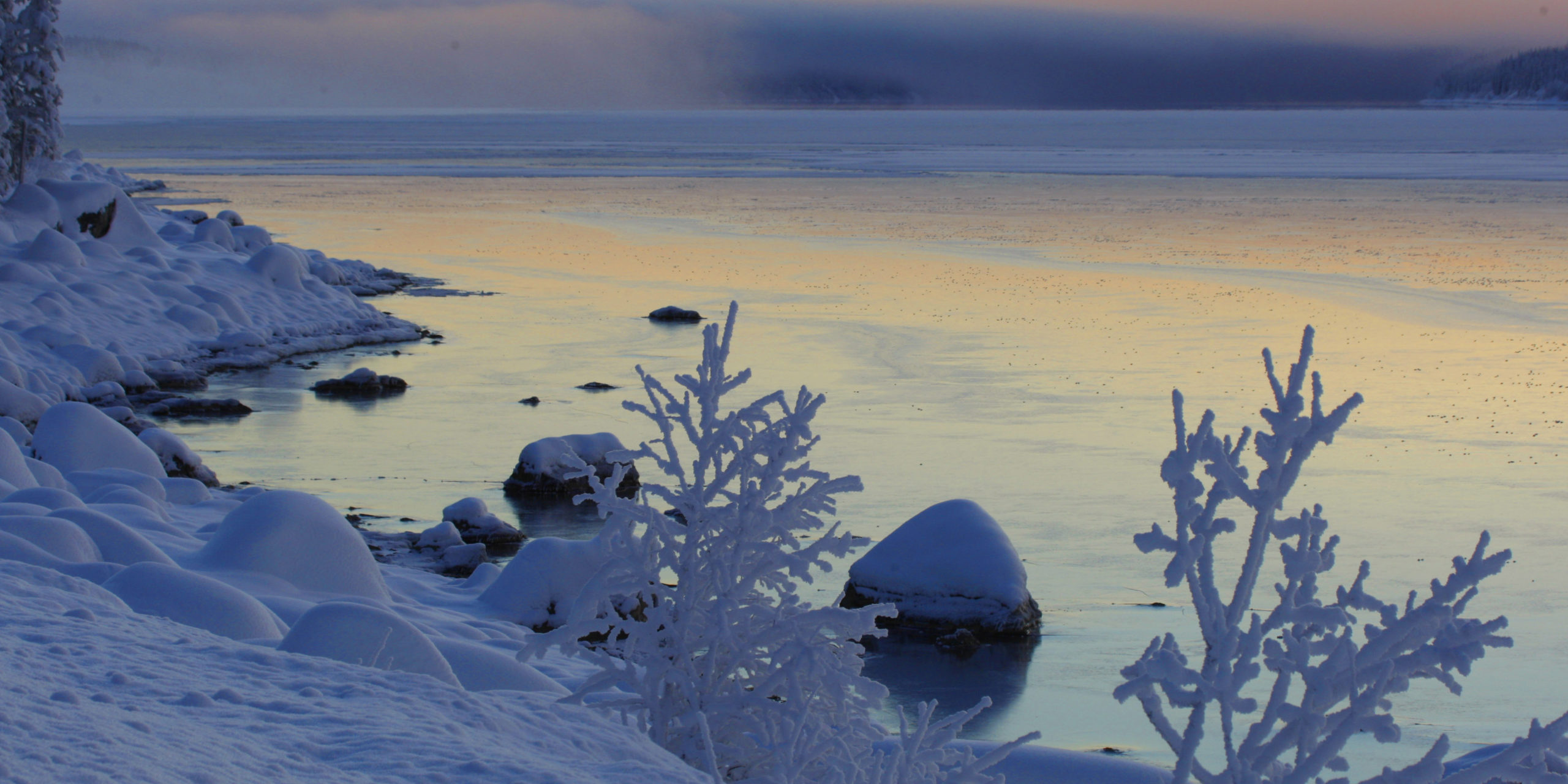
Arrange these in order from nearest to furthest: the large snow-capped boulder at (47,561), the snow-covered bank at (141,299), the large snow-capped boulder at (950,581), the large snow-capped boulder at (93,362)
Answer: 1. the large snow-capped boulder at (47,561)
2. the large snow-capped boulder at (950,581)
3. the large snow-capped boulder at (93,362)
4. the snow-covered bank at (141,299)

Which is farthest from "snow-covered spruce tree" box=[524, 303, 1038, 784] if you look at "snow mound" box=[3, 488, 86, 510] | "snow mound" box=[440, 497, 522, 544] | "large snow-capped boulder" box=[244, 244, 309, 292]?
"large snow-capped boulder" box=[244, 244, 309, 292]

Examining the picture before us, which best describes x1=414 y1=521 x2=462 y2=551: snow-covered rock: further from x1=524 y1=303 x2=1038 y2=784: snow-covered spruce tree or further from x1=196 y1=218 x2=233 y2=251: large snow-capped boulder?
x1=196 y1=218 x2=233 y2=251: large snow-capped boulder

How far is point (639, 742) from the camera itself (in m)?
5.29

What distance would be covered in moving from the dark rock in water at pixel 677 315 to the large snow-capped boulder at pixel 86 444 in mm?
12577

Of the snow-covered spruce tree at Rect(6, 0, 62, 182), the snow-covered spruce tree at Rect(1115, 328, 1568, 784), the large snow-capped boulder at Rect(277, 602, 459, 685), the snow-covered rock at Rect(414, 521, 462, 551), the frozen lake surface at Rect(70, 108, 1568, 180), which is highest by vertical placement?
the frozen lake surface at Rect(70, 108, 1568, 180)

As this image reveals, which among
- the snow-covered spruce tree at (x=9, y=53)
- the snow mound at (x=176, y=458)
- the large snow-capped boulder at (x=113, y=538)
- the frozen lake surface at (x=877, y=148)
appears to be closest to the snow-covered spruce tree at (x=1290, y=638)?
the large snow-capped boulder at (x=113, y=538)

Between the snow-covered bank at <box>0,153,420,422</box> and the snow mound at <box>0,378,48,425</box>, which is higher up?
the snow-covered bank at <box>0,153,420,422</box>

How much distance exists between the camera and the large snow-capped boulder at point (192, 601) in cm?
660

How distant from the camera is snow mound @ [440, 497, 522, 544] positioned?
12.2 metres

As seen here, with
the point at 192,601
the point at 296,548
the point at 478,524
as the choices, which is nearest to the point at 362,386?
the point at 478,524

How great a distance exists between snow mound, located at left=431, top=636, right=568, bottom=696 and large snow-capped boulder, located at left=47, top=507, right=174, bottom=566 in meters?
2.07

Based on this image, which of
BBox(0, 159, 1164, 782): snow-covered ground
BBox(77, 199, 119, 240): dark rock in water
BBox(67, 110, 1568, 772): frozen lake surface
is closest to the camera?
BBox(0, 159, 1164, 782): snow-covered ground

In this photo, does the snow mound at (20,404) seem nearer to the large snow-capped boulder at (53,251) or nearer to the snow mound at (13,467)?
Result: the snow mound at (13,467)

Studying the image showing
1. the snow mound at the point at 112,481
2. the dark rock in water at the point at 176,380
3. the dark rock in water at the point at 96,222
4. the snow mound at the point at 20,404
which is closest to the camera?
the snow mound at the point at 112,481
